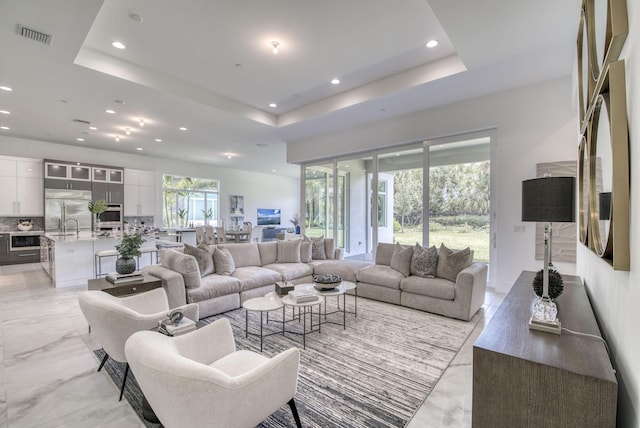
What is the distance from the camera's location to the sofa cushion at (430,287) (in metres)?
3.85

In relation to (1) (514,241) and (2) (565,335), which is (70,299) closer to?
(2) (565,335)

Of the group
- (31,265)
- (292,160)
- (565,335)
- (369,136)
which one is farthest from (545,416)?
(31,265)

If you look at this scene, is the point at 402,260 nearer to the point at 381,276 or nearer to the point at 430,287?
the point at 381,276

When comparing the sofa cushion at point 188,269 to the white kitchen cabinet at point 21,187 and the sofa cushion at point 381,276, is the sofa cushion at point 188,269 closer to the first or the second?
the sofa cushion at point 381,276

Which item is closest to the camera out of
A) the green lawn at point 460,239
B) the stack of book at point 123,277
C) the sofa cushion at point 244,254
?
the stack of book at point 123,277

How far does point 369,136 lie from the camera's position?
654cm

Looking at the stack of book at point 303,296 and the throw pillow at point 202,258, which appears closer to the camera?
the stack of book at point 303,296

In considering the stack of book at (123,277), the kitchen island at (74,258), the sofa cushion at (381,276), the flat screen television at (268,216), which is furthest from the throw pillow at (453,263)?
the flat screen television at (268,216)

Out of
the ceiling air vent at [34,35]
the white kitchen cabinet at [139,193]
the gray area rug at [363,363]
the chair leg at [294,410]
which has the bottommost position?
the gray area rug at [363,363]

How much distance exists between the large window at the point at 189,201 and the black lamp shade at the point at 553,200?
10.9m

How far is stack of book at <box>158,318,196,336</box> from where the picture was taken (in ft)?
6.48

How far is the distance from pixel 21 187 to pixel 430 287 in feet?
33.0

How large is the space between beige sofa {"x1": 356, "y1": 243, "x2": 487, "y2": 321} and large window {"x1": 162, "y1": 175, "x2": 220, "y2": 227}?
8.49 metres

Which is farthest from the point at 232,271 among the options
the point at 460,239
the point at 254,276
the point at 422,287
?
the point at 460,239
